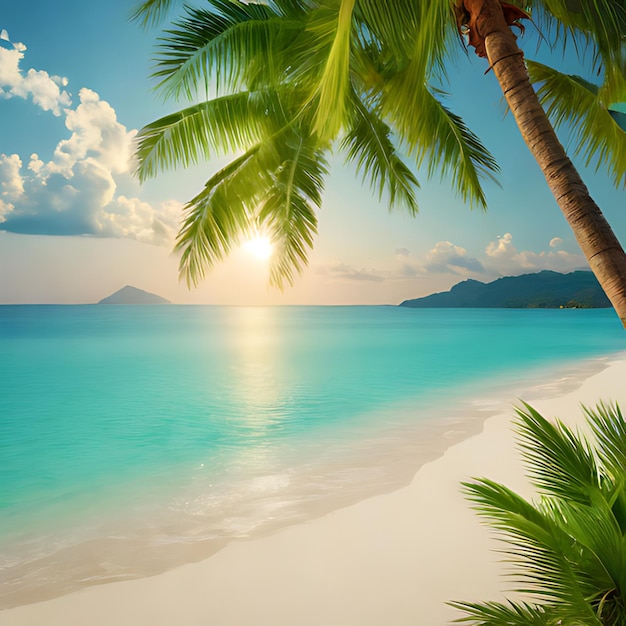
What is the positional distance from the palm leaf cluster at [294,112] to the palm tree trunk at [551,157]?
2.11 ft

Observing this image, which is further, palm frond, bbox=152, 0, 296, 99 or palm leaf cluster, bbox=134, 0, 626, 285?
palm frond, bbox=152, 0, 296, 99

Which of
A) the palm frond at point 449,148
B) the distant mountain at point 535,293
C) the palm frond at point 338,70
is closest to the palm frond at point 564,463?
the palm frond at point 338,70

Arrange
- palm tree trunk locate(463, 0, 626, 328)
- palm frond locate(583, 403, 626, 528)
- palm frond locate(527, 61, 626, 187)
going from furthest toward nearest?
palm frond locate(527, 61, 626, 187) → palm tree trunk locate(463, 0, 626, 328) → palm frond locate(583, 403, 626, 528)

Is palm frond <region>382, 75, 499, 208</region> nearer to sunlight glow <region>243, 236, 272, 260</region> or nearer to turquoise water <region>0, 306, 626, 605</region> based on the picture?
sunlight glow <region>243, 236, 272, 260</region>

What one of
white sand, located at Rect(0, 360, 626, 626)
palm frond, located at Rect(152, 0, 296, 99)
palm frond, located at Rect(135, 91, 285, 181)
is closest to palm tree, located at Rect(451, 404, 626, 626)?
white sand, located at Rect(0, 360, 626, 626)

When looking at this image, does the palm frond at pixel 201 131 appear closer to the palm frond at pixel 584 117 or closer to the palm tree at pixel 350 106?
the palm tree at pixel 350 106

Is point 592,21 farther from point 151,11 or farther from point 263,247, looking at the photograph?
point 263,247

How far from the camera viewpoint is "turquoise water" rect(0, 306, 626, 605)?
3.94 meters

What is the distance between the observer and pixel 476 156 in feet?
19.6

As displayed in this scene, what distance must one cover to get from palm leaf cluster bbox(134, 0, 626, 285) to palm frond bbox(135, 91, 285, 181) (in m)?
0.01

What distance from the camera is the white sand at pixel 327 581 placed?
8.68ft

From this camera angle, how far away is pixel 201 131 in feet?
19.9

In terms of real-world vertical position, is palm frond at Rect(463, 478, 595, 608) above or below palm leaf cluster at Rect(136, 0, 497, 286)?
below

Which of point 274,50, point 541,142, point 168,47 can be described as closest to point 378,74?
point 274,50
